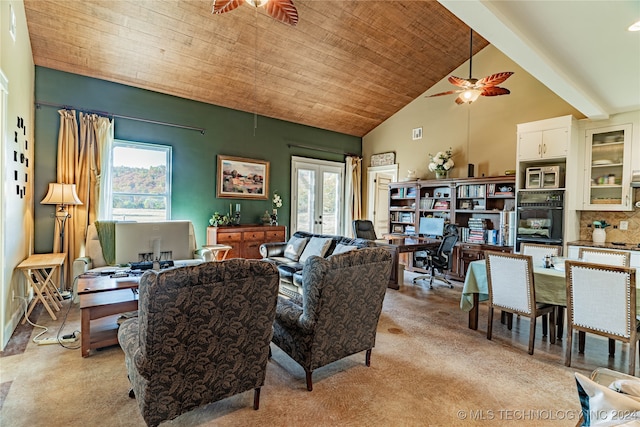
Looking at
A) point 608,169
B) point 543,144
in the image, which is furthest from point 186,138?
point 608,169

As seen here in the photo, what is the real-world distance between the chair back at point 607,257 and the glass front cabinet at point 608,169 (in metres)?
1.62

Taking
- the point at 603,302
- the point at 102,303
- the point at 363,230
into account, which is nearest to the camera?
the point at 603,302

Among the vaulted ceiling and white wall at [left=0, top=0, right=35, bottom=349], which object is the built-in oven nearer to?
the vaulted ceiling

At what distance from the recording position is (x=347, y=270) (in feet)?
7.19

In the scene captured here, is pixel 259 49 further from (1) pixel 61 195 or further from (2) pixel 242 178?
(1) pixel 61 195

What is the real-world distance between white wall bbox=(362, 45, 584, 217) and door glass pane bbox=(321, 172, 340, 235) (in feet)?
4.76

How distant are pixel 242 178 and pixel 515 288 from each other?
486 centimetres

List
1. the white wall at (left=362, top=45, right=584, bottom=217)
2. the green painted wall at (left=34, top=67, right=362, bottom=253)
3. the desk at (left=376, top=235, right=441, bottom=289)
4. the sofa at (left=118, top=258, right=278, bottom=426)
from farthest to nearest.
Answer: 1. the white wall at (left=362, top=45, right=584, bottom=217)
2. the desk at (left=376, top=235, right=441, bottom=289)
3. the green painted wall at (left=34, top=67, right=362, bottom=253)
4. the sofa at (left=118, top=258, right=278, bottom=426)

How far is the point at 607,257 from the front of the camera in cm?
334

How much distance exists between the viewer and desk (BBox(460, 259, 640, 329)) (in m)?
2.88

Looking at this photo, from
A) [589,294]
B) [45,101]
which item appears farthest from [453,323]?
[45,101]

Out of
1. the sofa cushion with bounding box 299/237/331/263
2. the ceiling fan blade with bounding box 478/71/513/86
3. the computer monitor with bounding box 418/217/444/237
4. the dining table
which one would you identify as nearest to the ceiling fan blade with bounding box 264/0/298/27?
the ceiling fan blade with bounding box 478/71/513/86

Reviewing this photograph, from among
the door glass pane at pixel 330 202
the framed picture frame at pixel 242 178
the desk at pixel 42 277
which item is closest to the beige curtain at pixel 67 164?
the desk at pixel 42 277

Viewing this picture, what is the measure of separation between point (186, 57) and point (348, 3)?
2.47 m
